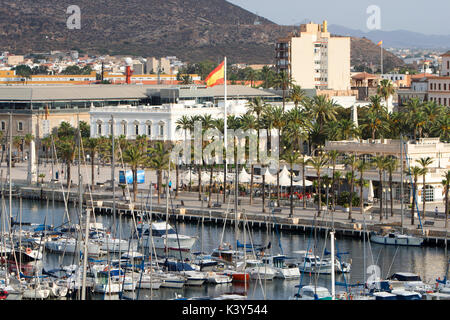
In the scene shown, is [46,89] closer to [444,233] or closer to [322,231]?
[322,231]

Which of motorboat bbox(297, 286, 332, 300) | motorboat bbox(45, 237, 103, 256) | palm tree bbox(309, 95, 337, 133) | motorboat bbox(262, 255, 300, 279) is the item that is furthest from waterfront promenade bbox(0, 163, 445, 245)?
palm tree bbox(309, 95, 337, 133)

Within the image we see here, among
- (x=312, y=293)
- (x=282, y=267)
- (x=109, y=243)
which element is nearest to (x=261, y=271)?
(x=282, y=267)

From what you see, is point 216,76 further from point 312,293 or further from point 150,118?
point 312,293

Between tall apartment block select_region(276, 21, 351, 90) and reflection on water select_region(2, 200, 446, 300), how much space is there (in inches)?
3390

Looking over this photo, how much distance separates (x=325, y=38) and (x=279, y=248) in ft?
352

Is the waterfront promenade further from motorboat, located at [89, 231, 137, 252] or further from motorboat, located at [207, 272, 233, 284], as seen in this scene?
motorboat, located at [207, 272, 233, 284]

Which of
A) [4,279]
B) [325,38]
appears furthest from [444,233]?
[325,38]

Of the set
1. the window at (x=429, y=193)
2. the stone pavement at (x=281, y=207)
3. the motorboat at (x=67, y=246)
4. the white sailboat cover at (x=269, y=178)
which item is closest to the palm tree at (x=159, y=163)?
the stone pavement at (x=281, y=207)

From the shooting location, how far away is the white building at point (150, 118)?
98275 millimetres

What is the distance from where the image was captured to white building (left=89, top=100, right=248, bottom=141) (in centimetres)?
9828

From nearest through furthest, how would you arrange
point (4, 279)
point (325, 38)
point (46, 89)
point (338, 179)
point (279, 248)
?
point (4, 279) → point (279, 248) → point (338, 179) → point (46, 89) → point (325, 38)
